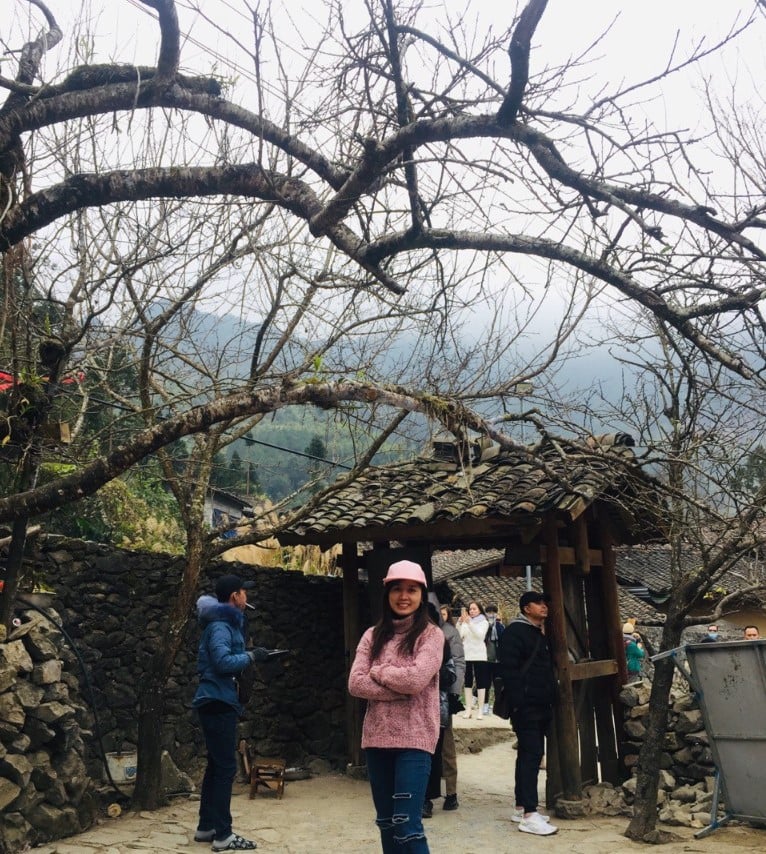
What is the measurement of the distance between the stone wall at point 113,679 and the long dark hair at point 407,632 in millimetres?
3039

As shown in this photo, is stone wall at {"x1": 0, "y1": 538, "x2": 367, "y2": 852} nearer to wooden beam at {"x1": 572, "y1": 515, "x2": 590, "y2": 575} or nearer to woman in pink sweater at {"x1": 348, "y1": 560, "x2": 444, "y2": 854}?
wooden beam at {"x1": 572, "y1": 515, "x2": 590, "y2": 575}

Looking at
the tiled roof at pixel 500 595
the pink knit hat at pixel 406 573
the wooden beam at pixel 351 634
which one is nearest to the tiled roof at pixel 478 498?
the wooden beam at pixel 351 634

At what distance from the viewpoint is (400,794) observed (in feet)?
12.6

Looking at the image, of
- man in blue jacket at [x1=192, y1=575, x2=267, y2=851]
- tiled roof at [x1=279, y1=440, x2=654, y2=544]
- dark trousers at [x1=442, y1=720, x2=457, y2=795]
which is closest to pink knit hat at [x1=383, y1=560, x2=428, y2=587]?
man in blue jacket at [x1=192, y1=575, x2=267, y2=851]

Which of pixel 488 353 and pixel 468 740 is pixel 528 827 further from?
pixel 468 740

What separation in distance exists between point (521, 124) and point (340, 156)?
204 centimetres

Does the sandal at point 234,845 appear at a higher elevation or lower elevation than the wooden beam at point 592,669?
lower

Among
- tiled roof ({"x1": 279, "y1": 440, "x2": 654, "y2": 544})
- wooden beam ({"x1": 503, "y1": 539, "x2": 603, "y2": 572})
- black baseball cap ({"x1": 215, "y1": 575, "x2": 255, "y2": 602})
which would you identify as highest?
tiled roof ({"x1": 279, "y1": 440, "x2": 654, "y2": 544})

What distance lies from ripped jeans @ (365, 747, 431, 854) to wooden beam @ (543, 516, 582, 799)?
3.98 metres

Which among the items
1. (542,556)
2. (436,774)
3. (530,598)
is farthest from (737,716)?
(436,774)

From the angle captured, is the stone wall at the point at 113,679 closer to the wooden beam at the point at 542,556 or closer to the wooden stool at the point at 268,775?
the wooden stool at the point at 268,775

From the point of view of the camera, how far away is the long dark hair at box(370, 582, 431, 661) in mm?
4031

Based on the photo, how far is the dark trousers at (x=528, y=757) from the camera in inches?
270

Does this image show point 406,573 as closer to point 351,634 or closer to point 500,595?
point 351,634
